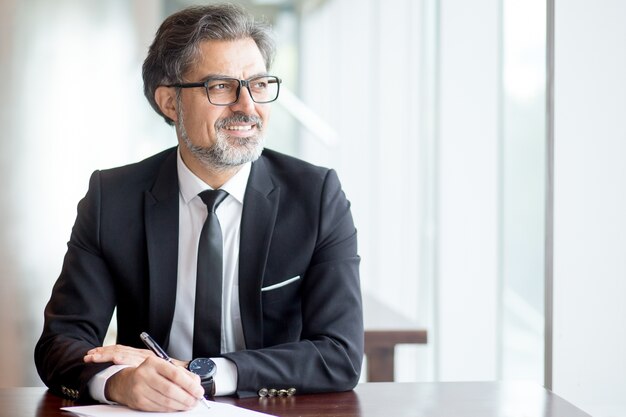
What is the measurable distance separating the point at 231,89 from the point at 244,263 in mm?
419

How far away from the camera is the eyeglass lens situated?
2.33 meters

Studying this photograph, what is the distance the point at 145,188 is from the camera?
242 cm

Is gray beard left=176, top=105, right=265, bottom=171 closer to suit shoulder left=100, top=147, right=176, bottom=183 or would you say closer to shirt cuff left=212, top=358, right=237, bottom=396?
suit shoulder left=100, top=147, right=176, bottom=183

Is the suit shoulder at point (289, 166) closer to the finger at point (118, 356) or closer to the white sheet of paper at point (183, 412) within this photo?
the finger at point (118, 356)

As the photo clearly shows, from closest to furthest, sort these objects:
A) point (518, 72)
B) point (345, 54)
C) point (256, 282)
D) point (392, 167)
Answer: point (256, 282)
point (518, 72)
point (392, 167)
point (345, 54)

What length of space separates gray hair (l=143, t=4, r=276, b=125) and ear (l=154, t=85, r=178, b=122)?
0.02 meters

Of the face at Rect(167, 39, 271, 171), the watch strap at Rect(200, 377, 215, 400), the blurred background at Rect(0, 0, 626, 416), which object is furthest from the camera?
the blurred background at Rect(0, 0, 626, 416)

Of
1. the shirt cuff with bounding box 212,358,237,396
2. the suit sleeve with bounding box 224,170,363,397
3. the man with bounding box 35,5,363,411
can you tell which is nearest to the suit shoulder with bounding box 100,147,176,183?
the man with bounding box 35,5,363,411

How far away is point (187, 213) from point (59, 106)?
2.12m

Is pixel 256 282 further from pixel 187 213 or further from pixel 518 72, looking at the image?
pixel 518 72

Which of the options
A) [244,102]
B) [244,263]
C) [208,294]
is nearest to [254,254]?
[244,263]

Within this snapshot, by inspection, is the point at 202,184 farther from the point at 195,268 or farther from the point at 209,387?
the point at 209,387

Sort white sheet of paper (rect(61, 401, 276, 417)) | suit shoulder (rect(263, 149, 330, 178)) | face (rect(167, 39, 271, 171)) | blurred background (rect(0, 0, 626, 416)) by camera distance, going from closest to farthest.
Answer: white sheet of paper (rect(61, 401, 276, 417)) → face (rect(167, 39, 271, 171)) → suit shoulder (rect(263, 149, 330, 178)) → blurred background (rect(0, 0, 626, 416))
